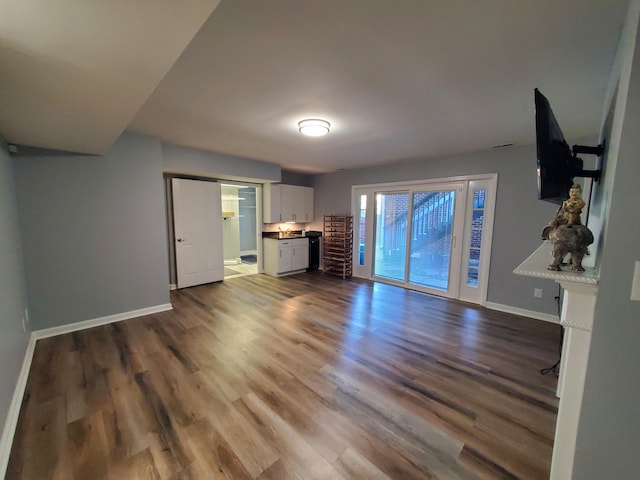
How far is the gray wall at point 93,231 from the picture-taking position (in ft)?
8.99

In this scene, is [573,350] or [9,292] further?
[9,292]

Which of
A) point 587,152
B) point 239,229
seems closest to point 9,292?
point 587,152

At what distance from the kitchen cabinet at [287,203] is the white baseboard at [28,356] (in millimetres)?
2847

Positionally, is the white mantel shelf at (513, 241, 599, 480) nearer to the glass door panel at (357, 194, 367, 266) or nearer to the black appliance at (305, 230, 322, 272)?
the glass door panel at (357, 194, 367, 266)

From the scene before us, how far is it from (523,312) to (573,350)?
313cm

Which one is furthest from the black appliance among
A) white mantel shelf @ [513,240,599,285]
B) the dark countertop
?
white mantel shelf @ [513,240,599,285]

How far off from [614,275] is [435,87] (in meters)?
1.67

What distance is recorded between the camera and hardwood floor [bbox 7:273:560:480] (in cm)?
143

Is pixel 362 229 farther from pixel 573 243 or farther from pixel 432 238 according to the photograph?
pixel 573 243

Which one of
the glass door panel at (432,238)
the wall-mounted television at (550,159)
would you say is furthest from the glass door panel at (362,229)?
the wall-mounted television at (550,159)

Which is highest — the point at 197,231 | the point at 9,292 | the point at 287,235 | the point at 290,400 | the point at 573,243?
the point at 573,243

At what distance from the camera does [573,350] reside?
1.12m

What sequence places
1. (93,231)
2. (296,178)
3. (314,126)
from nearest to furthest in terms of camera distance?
(314,126) < (93,231) < (296,178)

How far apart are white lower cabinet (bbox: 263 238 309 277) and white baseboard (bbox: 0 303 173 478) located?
2367 mm
